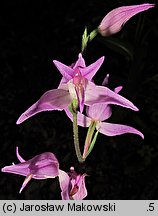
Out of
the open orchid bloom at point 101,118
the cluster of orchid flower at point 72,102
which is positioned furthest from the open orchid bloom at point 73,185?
the open orchid bloom at point 101,118

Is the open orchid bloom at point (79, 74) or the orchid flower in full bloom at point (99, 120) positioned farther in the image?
the orchid flower in full bloom at point (99, 120)

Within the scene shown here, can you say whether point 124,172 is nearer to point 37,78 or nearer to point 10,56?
point 37,78

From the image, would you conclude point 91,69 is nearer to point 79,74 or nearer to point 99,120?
point 79,74

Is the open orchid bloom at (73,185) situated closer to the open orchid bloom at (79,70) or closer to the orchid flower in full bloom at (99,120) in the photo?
the orchid flower in full bloom at (99,120)

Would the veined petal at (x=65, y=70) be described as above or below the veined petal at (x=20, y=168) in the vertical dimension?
above

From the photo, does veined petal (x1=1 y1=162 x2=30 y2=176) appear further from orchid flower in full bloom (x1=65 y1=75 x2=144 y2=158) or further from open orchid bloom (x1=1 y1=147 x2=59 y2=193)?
orchid flower in full bloom (x1=65 y1=75 x2=144 y2=158)

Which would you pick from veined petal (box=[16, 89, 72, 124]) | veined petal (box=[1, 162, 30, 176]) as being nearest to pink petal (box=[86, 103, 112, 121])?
veined petal (box=[16, 89, 72, 124])

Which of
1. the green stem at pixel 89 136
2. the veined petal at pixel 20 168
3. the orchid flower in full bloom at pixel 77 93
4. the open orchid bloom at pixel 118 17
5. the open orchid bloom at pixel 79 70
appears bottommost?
the veined petal at pixel 20 168
